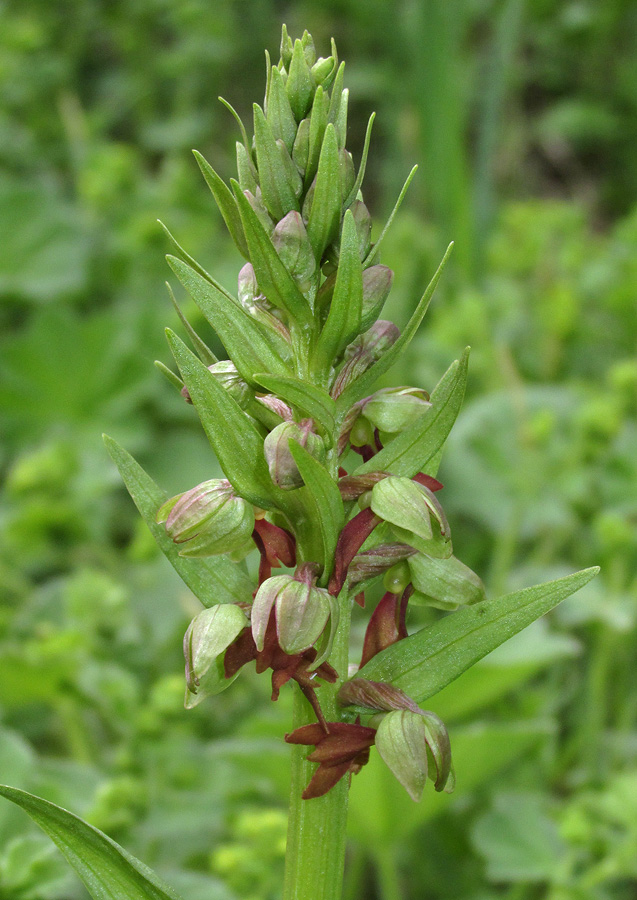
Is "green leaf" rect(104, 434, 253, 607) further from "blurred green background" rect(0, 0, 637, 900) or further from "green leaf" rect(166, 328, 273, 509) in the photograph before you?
"blurred green background" rect(0, 0, 637, 900)

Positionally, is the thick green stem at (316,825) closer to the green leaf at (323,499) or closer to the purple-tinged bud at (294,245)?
the green leaf at (323,499)

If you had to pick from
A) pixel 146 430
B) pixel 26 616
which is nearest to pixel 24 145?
pixel 146 430


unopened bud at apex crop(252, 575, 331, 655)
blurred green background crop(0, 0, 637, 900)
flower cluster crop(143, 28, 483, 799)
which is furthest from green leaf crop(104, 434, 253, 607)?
blurred green background crop(0, 0, 637, 900)

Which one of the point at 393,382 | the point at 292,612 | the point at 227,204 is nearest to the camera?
the point at 292,612

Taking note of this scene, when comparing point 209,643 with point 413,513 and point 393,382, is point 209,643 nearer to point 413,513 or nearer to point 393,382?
point 413,513

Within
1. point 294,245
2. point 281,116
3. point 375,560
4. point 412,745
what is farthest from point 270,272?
point 412,745

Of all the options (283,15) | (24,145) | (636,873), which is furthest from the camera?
(283,15)

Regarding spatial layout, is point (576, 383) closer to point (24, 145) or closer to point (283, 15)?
point (24, 145)
